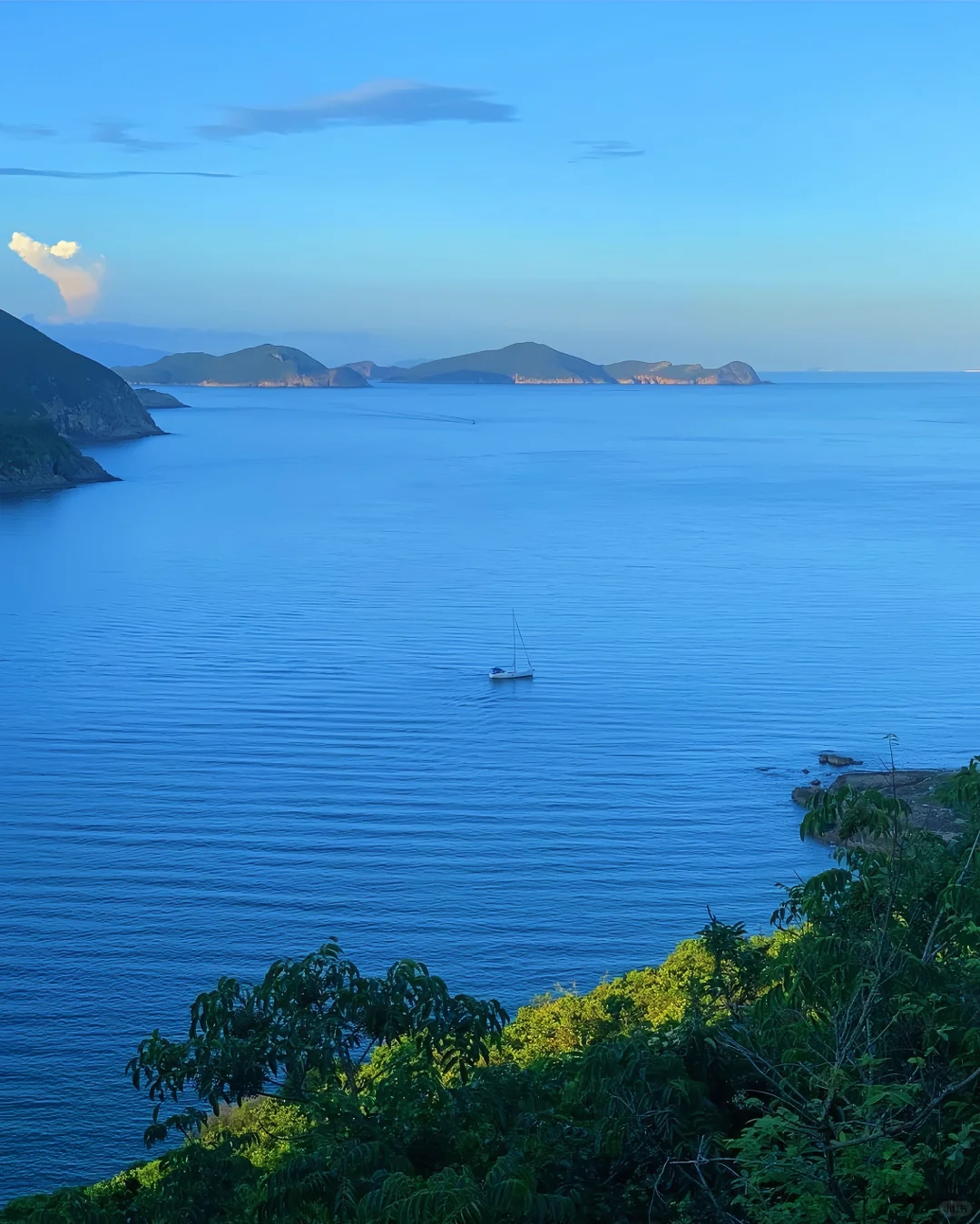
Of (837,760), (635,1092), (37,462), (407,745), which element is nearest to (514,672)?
(407,745)

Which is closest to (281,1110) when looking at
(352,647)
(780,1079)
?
(780,1079)

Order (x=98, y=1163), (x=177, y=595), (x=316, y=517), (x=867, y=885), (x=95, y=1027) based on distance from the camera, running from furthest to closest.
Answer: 1. (x=316, y=517)
2. (x=177, y=595)
3. (x=95, y=1027)
4. (x=98, y=1163)
5. (x=867, y=885)

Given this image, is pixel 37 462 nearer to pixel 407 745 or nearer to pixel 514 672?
pixel 514 672

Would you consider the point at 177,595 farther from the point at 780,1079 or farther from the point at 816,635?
the point at 780,1079

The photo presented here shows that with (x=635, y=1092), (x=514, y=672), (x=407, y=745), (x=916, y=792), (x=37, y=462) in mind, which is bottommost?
(x=407, y=745)

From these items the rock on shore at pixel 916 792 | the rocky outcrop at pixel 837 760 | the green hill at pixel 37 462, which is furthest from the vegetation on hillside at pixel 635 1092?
the green hill at pixel 37 462
